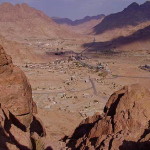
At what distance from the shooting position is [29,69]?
8719cm

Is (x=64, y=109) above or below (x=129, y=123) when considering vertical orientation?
below

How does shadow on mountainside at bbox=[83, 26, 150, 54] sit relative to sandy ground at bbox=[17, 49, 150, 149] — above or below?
above

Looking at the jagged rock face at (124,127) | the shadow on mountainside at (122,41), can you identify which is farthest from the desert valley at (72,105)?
the shadow on mountainside at (122,41)

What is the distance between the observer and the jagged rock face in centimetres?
1834

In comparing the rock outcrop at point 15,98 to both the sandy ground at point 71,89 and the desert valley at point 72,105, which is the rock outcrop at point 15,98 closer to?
the desert valley at point 72,105

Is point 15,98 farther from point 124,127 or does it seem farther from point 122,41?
point 122,41

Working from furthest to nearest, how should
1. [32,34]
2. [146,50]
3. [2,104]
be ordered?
[32,34], [146,50], [2,104]

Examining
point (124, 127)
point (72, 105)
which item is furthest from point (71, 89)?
point (124, 127)

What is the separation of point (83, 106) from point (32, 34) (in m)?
150

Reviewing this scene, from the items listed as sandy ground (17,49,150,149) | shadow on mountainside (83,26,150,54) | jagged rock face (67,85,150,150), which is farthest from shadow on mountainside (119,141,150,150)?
shadow on mountainside (83,26,150,54)

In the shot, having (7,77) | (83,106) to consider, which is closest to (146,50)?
(83,106)

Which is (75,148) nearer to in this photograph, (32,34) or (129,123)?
(129,123)

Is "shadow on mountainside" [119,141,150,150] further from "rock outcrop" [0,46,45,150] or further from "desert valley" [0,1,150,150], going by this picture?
"rock outcrop" [0,46,45,150]

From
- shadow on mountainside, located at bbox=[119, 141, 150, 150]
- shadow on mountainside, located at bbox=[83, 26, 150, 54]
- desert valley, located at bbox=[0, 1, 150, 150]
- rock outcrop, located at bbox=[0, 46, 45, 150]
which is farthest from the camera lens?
shadow on mountainside, located at bbox=[83, 26, 150, 54]
